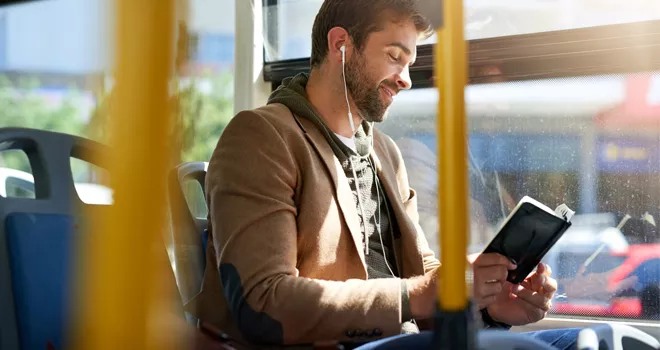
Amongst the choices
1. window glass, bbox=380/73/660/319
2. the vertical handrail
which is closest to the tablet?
window glass, bbox=380/73/660/319

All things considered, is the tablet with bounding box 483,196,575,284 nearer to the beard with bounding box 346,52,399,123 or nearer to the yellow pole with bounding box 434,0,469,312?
the beard with bounding box 346,52,399,123

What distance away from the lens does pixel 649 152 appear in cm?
174

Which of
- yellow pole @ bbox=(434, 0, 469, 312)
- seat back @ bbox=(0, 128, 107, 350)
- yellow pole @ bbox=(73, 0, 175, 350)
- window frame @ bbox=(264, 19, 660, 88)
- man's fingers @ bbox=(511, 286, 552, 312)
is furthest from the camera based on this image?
window frame @ bbox=(264, 19, 660, 88)

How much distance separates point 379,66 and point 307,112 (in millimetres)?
213

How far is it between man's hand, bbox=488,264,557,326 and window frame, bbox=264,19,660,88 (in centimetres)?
58

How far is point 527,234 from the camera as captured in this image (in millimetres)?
1256

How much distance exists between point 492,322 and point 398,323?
0.38 m

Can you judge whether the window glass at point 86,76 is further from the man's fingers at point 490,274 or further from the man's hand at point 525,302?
the man's hand at point 525,302

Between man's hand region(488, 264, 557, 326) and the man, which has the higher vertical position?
the man

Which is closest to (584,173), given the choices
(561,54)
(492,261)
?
(561,54)

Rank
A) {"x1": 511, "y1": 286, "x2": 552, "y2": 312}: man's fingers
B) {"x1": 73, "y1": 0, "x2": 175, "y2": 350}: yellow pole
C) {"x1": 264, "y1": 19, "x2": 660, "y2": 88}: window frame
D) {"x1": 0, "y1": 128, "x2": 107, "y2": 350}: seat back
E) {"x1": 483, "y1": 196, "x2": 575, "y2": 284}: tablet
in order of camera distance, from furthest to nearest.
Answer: {"x1": 264, "y1": 19, "x2": 660, "y2": 88}: window frame → {"x1": 511, "y1": 286, "x2": 552, "y2": 312}: man's fingers → {"x1": 483, "y1": 196, "x2": 575, "y2": 284}: tablet → {"x1": 0, "y1": 128, "x2": 107, "y2": 350}: seat back → {"x1": 73, "y1": 0, "x2": 175, "y2": 350}: yellow pole

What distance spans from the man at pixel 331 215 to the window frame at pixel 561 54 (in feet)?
1.10

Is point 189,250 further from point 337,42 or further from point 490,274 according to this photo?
point 490,274

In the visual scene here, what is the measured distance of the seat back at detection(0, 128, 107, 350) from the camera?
3.55ft
